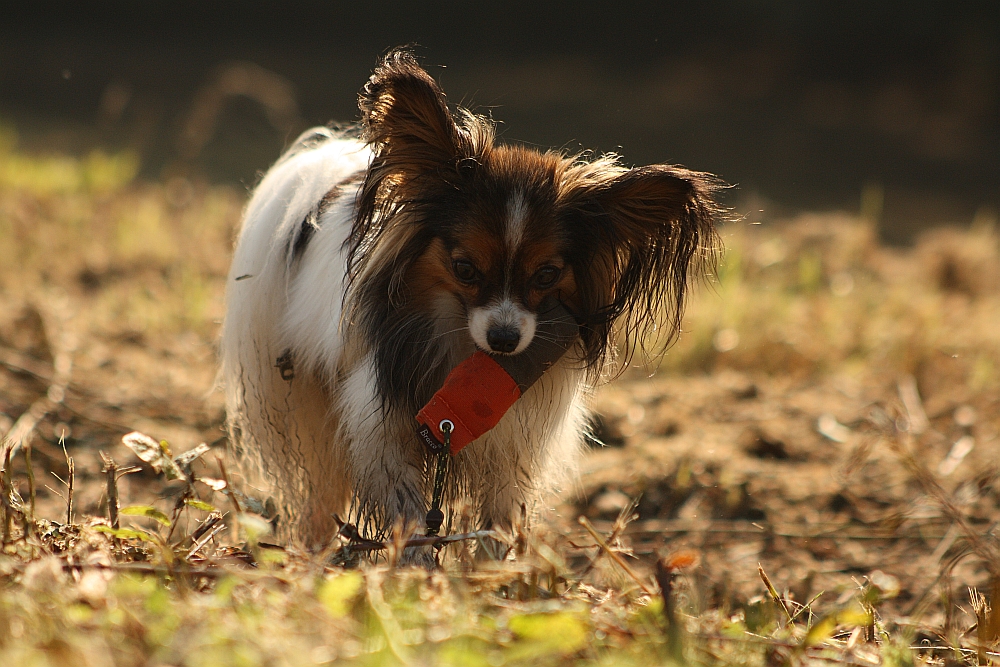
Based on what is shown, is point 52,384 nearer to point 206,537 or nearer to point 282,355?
point 282,355

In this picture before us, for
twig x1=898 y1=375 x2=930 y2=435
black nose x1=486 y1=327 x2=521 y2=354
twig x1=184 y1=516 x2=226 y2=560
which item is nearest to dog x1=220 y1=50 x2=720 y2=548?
black nose x1=486 y1=327 x2=521 y2=354

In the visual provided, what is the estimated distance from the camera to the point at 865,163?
13281mm

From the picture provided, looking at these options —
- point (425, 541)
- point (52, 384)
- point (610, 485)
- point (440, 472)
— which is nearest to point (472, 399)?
point (440, 472)

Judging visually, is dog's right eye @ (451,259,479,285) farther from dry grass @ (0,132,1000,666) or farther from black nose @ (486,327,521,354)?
dry grass @ (0,132,1000,666)

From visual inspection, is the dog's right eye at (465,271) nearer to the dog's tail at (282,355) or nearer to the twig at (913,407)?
the dog's tail at (282,355)

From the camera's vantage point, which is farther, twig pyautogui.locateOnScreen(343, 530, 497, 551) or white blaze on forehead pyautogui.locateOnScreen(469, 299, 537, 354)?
white blaze on forehead pyautogui.locateOnScreen(469, 299, 537, 354)

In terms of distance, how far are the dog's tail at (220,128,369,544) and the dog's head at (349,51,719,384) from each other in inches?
18.7

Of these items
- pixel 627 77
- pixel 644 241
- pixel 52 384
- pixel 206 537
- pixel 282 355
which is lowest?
pixel 52 384

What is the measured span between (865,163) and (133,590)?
42.9ft

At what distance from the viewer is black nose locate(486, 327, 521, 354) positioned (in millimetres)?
2799

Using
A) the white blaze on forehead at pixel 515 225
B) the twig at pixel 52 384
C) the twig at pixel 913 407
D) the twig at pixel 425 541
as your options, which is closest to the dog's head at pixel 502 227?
the white blaze on forehead at pixel 515 225

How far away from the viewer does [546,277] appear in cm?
293

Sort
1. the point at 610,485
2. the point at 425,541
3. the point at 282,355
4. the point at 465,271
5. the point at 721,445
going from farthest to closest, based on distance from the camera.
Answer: the point at 721,445, the point at 610,485, the point at 282,355, the point at 465,271, the point at 425,541

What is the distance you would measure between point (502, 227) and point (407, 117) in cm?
41
